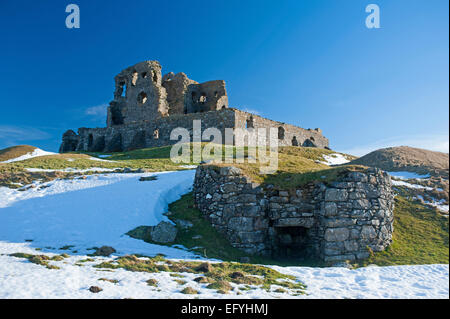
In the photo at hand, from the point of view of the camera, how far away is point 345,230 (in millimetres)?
11828

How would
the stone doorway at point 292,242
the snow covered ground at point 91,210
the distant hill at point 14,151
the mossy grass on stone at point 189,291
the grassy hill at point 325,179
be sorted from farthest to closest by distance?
1. the distant hill at point 14,151
2. the stone doorway at point 292,242
3. the grassy hill at point 325,179
4. the snow covered ground at point 91,210
5. the mossy grass on stone at point 189,291

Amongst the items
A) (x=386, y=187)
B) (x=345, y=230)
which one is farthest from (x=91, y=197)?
(x=386, y=187)

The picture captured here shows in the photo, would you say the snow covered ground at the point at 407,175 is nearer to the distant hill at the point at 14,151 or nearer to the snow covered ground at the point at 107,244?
the snow covered ground at the point at 107,244

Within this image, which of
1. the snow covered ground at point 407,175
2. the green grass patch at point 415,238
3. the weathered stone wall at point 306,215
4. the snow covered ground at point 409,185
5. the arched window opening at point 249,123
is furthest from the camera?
the arched window opening at point 249,123

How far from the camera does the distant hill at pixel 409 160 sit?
22.3 meters

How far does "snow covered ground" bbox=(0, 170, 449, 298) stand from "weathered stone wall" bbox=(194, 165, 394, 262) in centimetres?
163

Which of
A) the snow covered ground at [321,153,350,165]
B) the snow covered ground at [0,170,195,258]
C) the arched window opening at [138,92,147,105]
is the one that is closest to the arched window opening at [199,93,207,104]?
the arched window opening at [138,92,147,105]

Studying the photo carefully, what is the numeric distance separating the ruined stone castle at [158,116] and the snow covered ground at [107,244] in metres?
18.3

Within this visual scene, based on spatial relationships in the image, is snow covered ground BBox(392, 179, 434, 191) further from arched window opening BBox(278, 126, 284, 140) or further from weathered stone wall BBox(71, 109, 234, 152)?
arched window opening BBox(278, 126, 284, 140)

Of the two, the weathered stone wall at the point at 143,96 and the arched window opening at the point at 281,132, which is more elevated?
the weathered stone wall at the point at 143,96

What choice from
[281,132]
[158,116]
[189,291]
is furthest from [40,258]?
[158,116]

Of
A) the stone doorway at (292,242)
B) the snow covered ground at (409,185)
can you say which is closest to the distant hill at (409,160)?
the snow covered ground at (409,185)

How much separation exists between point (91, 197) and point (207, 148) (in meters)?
13.6
